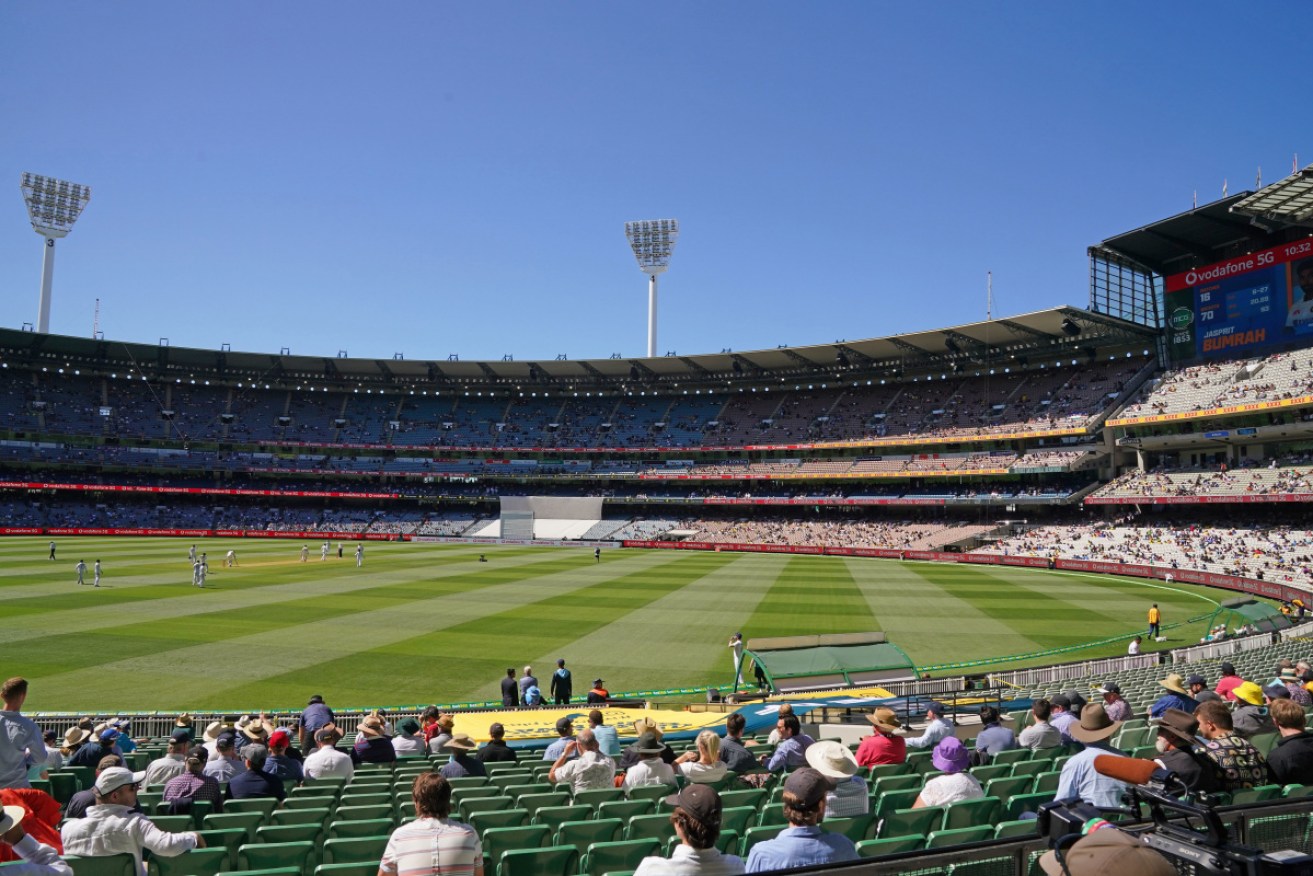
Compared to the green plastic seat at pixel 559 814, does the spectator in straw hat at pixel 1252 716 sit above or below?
above

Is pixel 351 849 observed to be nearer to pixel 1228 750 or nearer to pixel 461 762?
pixel 461 762

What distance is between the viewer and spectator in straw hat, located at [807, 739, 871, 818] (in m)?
5.64

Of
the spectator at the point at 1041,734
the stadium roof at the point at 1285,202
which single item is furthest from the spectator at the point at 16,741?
the stadium roof at the point at 1285,202

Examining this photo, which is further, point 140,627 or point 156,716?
point 140,627

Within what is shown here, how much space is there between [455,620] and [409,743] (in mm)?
21092

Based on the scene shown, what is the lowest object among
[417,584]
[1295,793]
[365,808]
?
[417,584]

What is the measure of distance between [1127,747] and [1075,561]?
52.9 m

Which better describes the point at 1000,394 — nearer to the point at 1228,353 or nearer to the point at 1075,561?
the point at 1228,353

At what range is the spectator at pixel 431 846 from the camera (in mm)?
4242

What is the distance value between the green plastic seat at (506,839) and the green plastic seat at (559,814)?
61 cm

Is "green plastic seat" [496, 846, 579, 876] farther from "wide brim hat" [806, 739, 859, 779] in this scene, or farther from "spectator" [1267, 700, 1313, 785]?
"spectator" [1267, 700, 1313, 785]

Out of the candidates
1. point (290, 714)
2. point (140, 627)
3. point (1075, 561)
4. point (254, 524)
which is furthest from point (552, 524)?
point (290, 714)

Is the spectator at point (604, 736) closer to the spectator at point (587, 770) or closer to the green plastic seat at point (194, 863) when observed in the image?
the spectator at point (587, 770)

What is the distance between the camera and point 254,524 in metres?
84.9
